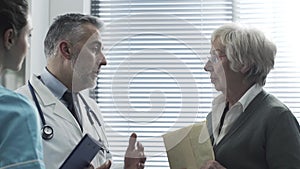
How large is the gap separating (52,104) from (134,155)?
35 cm

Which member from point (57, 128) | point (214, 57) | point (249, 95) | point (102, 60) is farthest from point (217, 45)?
point (57, 128)

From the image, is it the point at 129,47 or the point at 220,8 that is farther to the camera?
the point at 220,8

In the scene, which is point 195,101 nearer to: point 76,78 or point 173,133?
point 173,133

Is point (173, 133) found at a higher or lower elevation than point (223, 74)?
lower

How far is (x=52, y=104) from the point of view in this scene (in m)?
1.67

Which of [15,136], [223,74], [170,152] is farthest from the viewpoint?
[223,74]

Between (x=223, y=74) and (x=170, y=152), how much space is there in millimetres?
437

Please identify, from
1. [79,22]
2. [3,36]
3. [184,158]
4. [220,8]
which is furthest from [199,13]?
[3,36]

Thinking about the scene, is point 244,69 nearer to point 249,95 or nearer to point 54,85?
point 249,95

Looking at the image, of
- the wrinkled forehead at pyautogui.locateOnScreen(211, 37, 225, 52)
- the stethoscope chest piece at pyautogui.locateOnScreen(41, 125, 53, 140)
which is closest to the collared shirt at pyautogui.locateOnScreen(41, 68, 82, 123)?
the stethoscope chest piece at pyautogui.locateOnScreen(41, 125, 53, 140)

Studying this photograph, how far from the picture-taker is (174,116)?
1.60m

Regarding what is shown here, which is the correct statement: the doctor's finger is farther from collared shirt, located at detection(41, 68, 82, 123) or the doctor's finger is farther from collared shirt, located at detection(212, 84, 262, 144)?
collared shirt, located at detection(212, 84, 262, 144)

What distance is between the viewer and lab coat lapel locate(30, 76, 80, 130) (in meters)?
1.66

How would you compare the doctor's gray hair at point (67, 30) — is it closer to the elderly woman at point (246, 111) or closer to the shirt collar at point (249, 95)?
the elderly woman at point (246, 111)
